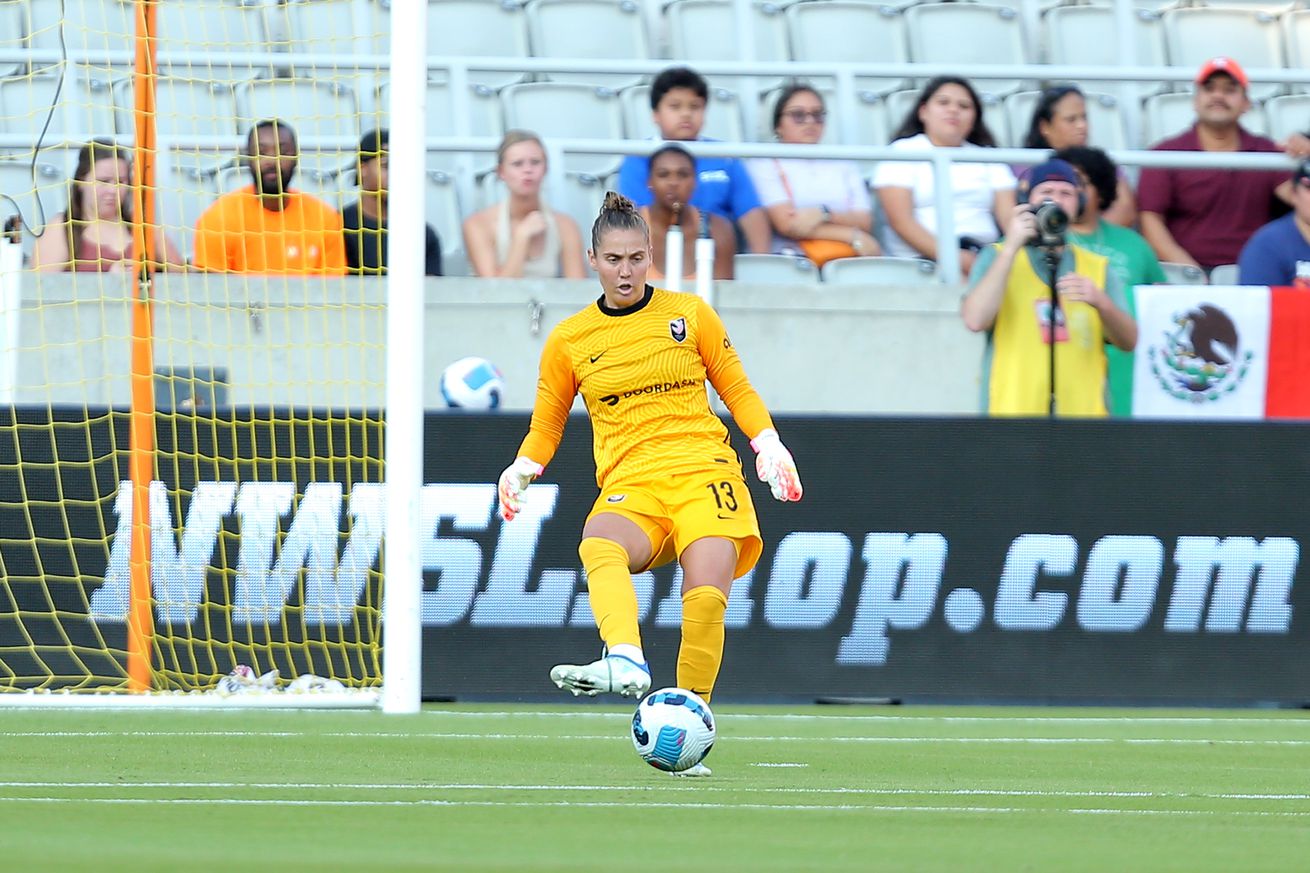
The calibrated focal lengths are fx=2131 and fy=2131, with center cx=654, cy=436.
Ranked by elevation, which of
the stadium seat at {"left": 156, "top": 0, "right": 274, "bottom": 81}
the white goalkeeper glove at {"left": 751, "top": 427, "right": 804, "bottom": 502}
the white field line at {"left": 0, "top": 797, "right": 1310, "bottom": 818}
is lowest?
the white field line at {"left": 0, "top": 797, "right": 1310, "bottom": 818}

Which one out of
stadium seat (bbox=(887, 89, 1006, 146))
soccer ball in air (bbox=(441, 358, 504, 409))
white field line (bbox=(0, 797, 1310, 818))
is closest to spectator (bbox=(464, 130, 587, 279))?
soccer ball in air (bbox=(441, 358, 504, 409))

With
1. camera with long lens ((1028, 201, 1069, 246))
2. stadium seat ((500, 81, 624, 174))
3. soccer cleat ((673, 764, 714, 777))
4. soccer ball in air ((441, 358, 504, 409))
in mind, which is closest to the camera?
soccer cleat ((673, 764, 714, 777))

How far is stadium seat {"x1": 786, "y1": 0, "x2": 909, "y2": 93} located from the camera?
13.5m

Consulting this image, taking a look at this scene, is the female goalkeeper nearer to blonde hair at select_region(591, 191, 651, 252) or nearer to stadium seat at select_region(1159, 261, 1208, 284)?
blonde hair at select_region(591, 191, 651, 252)

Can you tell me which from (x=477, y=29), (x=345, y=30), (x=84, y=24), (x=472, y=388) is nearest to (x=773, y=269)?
(x=472, y=388)

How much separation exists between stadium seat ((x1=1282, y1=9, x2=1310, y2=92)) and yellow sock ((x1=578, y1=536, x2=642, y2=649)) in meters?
9.57

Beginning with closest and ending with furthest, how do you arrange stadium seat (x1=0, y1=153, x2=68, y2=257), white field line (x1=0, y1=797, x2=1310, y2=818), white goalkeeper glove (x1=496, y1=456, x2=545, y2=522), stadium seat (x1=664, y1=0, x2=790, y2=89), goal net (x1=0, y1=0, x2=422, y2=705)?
white field line (x1=0, y1=797, x2=1310, y2=818) → white goalkeeper glove (x1=496, y1=456, x2=545, y2=522) → goal net (x1=0, y1=0, x2=422, y2=705) → stadium seat (x1=0, y1=153, x2=68, y2=257) → stadium seat (x1=664, y1=0, x2=790, y2=89)

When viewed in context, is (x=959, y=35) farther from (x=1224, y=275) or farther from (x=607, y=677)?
(x=607, y=677)

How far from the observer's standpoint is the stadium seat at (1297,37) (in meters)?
14.3

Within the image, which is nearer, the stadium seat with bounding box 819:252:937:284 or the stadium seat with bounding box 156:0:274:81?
the stadium seat with bounding box 156:0:274:81

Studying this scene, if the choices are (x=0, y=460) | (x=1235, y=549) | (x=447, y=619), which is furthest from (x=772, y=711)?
(x=0, y=460)

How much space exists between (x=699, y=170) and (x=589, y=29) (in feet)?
10.2

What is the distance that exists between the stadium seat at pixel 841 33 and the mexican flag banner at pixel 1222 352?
4010mm

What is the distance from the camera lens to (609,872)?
13.7ft
